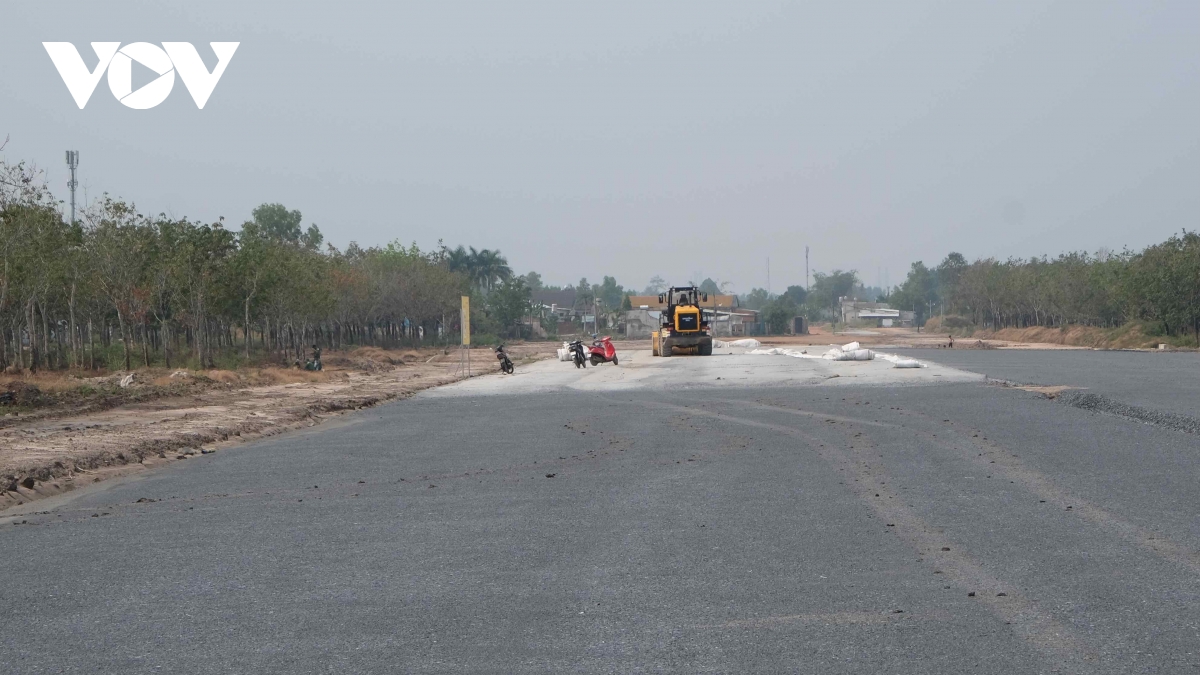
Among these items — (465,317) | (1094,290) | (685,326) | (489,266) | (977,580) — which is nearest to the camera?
(977,580)

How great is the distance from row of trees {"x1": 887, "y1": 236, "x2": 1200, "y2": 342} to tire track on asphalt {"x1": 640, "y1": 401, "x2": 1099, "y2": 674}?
59.8m

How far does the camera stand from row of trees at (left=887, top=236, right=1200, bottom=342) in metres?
63.6

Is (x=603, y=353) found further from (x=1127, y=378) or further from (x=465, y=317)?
(x=1127, y=378)

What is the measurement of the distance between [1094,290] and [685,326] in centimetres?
4447

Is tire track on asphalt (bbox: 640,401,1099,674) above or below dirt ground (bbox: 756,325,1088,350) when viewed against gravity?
above

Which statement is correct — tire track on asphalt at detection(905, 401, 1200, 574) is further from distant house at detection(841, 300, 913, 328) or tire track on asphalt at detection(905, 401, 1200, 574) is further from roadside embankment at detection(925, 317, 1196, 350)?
distant house at detection(841, 300, 913, 328)

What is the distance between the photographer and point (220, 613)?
676 cm

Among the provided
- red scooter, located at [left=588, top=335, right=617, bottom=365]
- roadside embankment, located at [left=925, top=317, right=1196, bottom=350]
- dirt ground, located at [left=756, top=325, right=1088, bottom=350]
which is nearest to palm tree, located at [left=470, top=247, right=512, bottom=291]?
dirt ground, located at [left=756, top=325, right=1088, bottom=350]

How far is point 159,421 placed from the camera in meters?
21.3

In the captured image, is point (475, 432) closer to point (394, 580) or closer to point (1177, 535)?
point (394, 580)

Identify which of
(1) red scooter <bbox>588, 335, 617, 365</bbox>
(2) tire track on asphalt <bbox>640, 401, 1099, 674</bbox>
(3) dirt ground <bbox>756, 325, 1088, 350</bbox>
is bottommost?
(3) dirt ground <bbox>756, 325, 1088, 350</bbox>

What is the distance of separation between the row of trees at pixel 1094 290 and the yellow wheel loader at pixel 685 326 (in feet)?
104

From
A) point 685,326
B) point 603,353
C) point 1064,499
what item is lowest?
point 1064,499

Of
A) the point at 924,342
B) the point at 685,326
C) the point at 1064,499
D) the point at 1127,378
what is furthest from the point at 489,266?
the point at 1064,499
